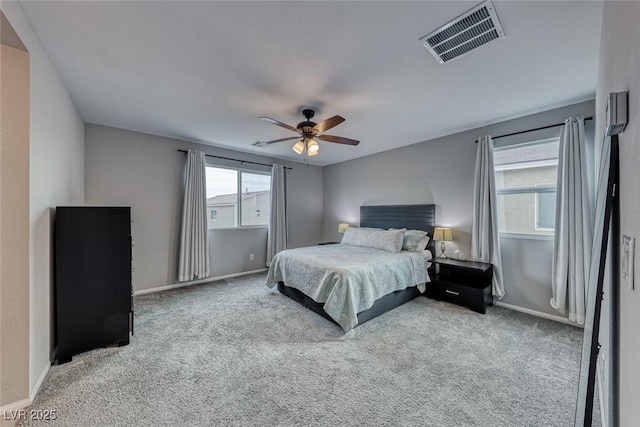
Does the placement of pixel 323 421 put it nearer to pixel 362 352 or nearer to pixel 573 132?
pixel 362 352

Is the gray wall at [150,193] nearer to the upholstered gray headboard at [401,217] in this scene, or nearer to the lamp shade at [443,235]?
the upholstered gray headboard at [401,217]

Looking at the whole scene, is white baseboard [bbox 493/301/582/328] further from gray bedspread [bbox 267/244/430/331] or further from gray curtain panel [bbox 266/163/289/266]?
gray curtain panel [bbox 266/163/289/266]

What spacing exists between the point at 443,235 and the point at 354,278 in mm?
1819

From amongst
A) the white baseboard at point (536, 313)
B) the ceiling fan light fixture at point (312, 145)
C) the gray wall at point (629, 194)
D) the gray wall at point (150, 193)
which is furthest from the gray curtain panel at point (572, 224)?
the gray wall at point (150, 193)

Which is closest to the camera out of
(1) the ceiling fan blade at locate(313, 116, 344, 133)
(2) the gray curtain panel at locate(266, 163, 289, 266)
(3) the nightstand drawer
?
(1) the ceiling fan blade at locate(313, 116, 344, 133)

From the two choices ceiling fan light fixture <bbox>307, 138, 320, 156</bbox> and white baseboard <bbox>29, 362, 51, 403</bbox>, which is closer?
white baseboard <bbox>29, 362, 51, 403</bbox>

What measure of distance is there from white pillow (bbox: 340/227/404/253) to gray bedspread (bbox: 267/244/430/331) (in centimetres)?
15

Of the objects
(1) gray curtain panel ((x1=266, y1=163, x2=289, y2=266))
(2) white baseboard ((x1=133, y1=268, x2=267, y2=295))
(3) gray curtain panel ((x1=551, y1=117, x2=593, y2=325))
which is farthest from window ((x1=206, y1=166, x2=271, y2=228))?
(3) gray curtain panel ((x1=551, y1=117, x2=593, y2=325))

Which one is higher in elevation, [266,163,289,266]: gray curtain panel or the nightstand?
[266,163,289,266]: gray curtain panel

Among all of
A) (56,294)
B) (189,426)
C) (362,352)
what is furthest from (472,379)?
(56,294)

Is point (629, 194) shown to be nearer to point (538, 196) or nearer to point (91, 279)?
point (538, 196)

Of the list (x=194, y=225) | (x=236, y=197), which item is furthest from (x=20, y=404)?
(x=236, y=197)

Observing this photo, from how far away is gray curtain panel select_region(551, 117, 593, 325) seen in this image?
8.59 feet

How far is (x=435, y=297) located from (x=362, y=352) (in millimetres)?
1794
